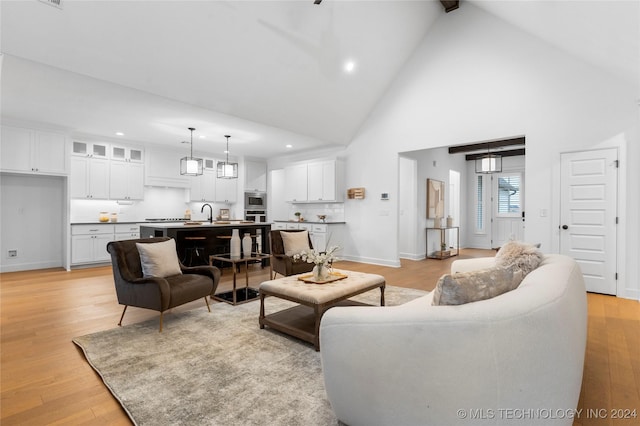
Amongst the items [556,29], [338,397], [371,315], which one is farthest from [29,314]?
[556,29]

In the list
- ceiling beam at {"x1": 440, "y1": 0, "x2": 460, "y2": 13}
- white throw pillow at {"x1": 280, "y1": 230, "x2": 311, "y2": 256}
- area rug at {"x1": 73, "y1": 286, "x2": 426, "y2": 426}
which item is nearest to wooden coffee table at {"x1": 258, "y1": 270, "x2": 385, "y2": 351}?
area rug at {"x1": 73, "y1": 286, "x2": 426, "y2": 426}

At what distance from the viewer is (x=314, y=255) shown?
127 inches

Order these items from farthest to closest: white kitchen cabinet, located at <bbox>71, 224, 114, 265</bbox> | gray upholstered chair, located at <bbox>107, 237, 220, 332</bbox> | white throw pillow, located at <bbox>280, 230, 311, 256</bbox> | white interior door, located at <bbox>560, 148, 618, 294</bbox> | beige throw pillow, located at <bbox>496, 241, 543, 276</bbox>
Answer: white kitchen cabinet, located at <bbox>71, 224, 114, 265</bbox> < white throw pillow, located at <bbox>280, 230, 311, 256</bbox> < white interior door, located at <bbox>560, 148, 618, 294</bbox> < gray upholstered chair, located at <bbox>107, 237, 220, 332</bbox> < beige throw pillow, located at <bbox>496, 241, 543, 276</bbox>

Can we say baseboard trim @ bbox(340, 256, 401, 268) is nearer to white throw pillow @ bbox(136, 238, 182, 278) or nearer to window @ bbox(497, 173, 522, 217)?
white throw pillow @ bbox(136, 238, 182, 278)

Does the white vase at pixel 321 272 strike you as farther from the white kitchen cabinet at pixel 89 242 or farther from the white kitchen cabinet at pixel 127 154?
the white kitchen cabinet at pixel 127 154

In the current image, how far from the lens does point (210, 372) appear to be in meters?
2.27

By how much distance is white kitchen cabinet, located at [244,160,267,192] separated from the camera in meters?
9.35

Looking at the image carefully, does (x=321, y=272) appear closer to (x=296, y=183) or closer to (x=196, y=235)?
(x=196, y=235)

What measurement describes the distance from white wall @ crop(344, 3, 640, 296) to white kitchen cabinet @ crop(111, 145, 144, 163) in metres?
5.02

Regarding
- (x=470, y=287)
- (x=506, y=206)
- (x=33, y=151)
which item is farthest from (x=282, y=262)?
(x=506, y=206)

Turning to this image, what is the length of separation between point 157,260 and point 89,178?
4.70 metres

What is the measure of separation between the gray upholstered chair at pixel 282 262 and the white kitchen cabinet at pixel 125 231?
12.8ft

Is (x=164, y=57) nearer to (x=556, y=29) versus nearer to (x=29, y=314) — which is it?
(x=29, y=314)

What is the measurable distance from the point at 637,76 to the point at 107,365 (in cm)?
610
